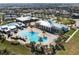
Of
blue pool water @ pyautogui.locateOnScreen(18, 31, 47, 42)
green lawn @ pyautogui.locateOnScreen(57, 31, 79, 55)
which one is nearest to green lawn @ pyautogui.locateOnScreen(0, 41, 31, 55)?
blue pool water @ pyautogui.locateOnScreen(18, 31, 47, 42)

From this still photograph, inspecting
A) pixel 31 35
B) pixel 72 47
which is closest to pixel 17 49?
pixel 31 35

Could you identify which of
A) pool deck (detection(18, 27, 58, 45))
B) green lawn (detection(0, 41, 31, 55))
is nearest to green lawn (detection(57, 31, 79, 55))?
pool deck (detection(18, 27, 58, 45))

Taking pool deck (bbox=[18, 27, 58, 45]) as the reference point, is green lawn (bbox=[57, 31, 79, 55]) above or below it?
below

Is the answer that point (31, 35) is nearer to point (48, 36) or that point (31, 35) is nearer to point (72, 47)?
point (48, 36)

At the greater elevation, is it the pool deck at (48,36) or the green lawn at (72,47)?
the pool deck at (48,36)

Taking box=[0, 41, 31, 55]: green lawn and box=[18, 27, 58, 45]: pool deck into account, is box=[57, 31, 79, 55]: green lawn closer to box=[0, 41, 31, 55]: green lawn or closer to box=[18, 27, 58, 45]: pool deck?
box=[18, 27, 58, 45]: pool deck

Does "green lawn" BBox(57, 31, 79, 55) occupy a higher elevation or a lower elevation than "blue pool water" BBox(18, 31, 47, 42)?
lower

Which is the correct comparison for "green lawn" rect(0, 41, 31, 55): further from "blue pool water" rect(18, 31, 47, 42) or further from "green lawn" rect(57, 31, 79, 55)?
"green lawn" rect(57, 31, 79, 55)

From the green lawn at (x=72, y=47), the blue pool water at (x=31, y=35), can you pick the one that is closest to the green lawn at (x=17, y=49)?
the blue pool water at (x=31, y=35)

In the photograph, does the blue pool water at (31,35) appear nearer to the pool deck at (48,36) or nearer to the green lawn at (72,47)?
the pool deck at (48,36)
